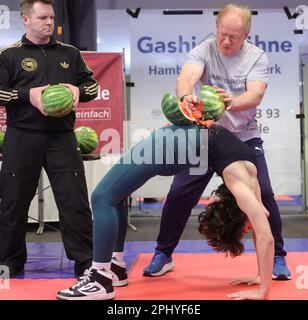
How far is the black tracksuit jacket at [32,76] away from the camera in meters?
3.35

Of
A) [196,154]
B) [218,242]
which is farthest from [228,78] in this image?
[218,242]

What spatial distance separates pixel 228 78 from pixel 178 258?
4.48ft

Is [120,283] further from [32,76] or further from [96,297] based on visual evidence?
[32,76]

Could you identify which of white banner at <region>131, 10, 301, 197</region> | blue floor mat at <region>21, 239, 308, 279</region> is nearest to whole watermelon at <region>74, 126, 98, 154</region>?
blue floor mat at <region>21, 239, 308, 279</region>

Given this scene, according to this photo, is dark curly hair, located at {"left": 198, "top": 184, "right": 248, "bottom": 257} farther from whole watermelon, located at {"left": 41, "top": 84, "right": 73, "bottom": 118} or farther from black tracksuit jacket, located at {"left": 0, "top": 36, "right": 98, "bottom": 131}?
black tracksuit jacket, located at {"left": 0, "top": 36, "right": 98, "bottom": 131}

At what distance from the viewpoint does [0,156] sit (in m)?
3.75

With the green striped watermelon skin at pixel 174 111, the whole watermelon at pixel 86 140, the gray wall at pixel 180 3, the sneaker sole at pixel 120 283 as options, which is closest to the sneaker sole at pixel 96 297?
the sneaker sole at pixel 120 283

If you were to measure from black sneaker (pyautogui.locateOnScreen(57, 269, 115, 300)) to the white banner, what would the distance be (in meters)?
3.69

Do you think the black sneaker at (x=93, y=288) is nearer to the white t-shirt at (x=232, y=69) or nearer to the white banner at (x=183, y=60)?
the white t-shirt at (x=232, y=69)

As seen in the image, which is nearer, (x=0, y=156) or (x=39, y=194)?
(x=0, y=156)

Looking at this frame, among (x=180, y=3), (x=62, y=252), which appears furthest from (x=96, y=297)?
(x=180, y=3)

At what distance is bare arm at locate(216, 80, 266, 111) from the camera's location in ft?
9.16

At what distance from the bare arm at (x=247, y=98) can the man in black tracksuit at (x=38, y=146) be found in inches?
38.5
